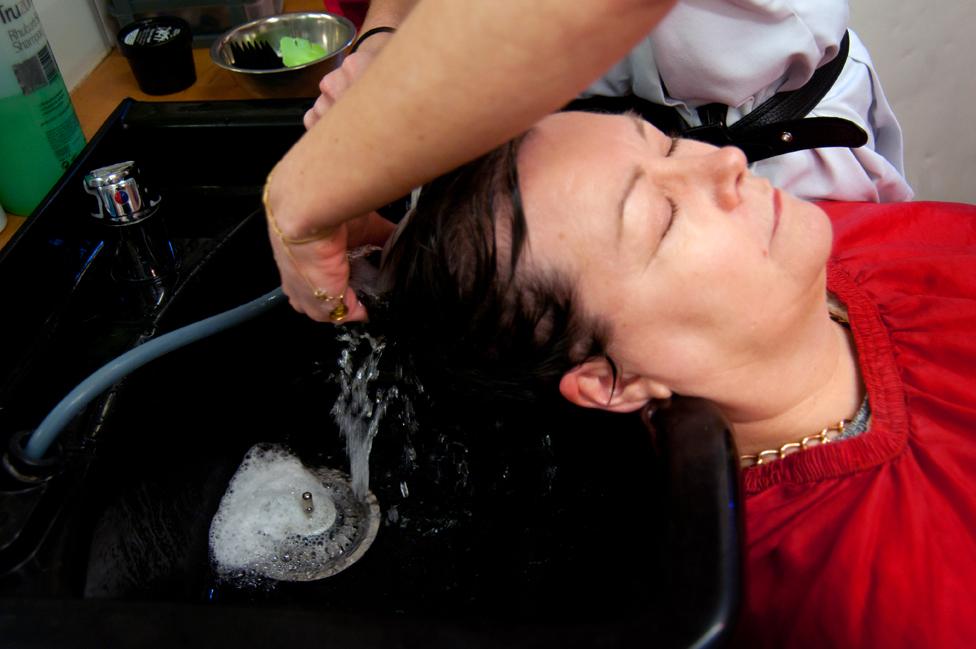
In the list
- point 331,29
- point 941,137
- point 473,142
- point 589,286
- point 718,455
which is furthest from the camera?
point 941,137

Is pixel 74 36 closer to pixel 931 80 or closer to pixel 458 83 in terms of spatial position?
pixel 458 83

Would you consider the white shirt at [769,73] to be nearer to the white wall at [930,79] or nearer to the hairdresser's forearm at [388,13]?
the hairdresser's forearm at [388,13]

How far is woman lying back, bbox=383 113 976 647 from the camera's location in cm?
78

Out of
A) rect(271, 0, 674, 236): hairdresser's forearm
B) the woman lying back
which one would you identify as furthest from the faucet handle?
rect(271, 0, 674, 236): hairdresser's forearm

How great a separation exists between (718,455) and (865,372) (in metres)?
0.42

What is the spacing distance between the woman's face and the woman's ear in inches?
1.0

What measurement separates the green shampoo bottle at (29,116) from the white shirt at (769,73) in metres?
0.82

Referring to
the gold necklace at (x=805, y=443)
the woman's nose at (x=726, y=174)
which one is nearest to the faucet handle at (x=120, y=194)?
the woman's nose at (x=726, y=174)

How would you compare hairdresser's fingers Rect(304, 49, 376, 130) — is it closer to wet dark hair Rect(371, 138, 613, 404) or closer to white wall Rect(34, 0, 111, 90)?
wet dark hair Rect(371, 138, 613, 404)

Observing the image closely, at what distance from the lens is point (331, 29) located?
148cm

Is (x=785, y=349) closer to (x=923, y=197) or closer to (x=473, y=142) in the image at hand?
(x=473, y=142)

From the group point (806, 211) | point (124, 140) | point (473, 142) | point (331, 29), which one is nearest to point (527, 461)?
point (806, 211)

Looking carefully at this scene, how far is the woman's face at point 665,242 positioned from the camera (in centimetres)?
77

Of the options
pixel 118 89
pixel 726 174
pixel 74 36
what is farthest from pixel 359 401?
pixel 74 36
